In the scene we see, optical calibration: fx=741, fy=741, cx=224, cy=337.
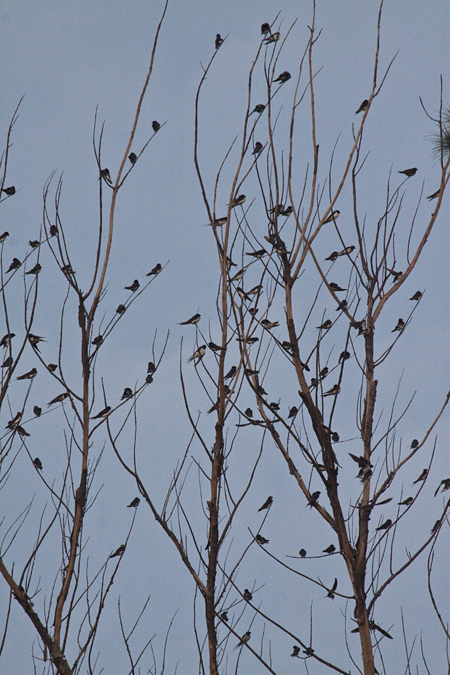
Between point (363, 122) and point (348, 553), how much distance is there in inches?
96.9

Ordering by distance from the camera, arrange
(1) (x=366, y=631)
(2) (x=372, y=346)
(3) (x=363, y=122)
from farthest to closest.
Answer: (2) (x=372, y=346), (3) (x=363, y=122), (1) (x=366, y=631)

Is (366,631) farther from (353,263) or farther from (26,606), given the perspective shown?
(353,263)

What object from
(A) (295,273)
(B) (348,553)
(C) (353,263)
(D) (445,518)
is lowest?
(B) (348,553)

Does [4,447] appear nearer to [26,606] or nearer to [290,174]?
[26,606]

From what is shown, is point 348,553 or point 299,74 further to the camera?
point 299,74

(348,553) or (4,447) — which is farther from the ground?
(4,447)

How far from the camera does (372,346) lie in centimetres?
486

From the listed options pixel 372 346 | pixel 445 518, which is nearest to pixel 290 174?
pixel 372 346

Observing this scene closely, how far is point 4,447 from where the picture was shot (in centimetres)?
490

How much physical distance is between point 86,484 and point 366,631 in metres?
1.85

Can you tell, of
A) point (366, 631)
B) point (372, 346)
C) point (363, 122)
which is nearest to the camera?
point (366, 631)

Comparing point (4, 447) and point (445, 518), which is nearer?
point (445, 518)

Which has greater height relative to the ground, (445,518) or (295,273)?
(295,273)

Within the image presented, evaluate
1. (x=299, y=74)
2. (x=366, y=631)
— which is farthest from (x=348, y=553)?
(x=299, y=74)
